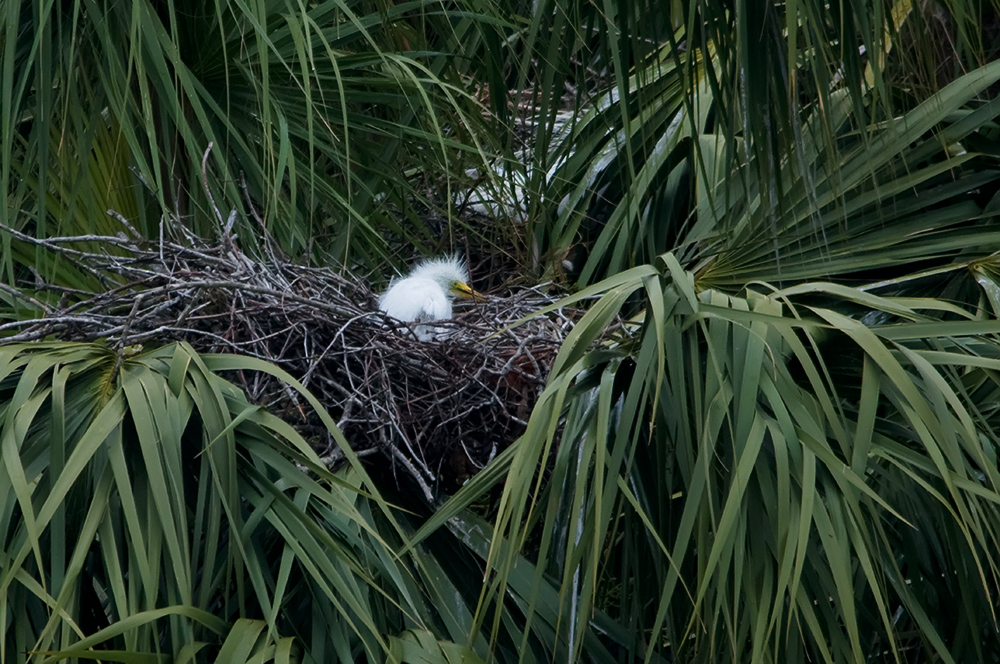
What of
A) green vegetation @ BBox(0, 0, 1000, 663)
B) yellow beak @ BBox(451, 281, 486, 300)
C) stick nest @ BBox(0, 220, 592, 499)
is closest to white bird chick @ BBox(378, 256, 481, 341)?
yellow beak @ BBox(451, 281, 486, 300)

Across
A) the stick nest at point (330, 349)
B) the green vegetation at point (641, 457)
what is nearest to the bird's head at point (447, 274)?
the stick nest at point (330, 349)

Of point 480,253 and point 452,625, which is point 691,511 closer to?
point 452,625

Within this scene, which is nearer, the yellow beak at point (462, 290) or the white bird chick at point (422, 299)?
the white bird chick at point (422, 299)

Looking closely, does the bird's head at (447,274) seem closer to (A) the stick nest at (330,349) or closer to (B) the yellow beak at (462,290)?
(B) the yellow beak at (462,290)

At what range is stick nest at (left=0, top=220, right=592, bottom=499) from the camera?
2.34m

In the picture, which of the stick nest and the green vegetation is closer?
the green vegetation

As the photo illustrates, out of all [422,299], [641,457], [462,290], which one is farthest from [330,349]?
[462,290]

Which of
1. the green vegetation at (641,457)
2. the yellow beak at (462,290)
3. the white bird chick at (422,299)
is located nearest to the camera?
the green vegetation at (641,457)

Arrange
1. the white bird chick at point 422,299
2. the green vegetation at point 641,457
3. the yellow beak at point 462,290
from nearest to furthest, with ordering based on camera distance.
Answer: the green vegetation at point 641,457 < the white bird chick at point 422,299 < the yellow beak at point 462,290

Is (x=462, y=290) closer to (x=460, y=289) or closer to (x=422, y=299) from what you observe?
(x=460, y=289)

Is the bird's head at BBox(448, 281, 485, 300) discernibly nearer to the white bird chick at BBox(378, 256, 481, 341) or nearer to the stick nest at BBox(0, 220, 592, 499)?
the white bird chick at BBox(378, 256, 481, 341)

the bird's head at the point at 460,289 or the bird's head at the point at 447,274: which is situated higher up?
the bird's head at the point at 447,274

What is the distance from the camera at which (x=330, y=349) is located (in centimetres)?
246

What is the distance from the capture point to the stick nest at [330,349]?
7.66 feet
